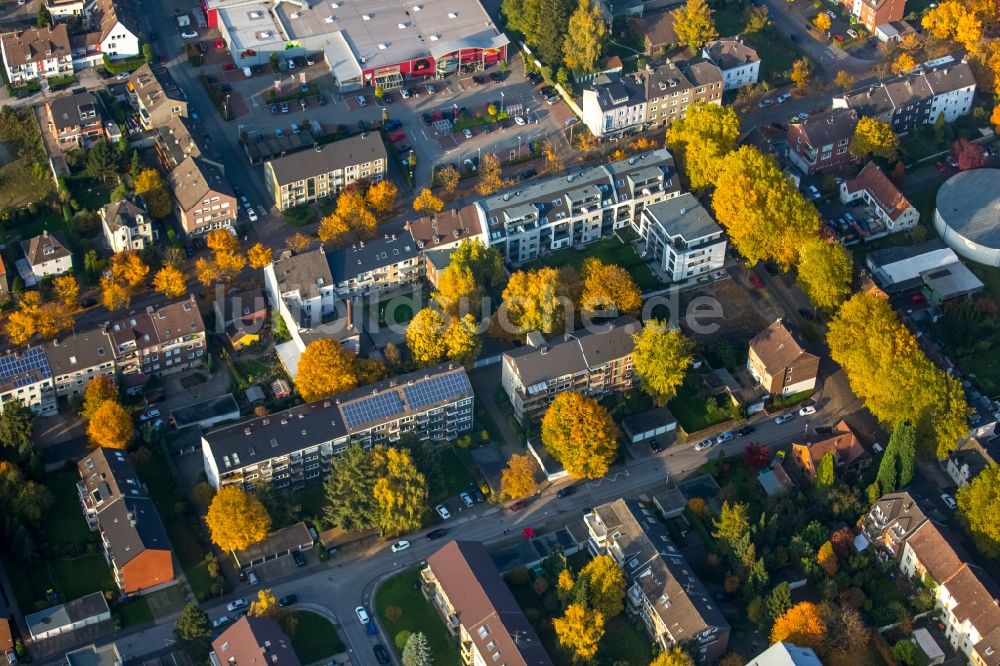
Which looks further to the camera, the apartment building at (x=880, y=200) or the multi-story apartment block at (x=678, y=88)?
the multi-story apartment block at (x=678, y=88)

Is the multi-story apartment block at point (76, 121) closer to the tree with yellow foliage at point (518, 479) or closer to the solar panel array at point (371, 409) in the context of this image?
the solar panel array at point (371, 409)

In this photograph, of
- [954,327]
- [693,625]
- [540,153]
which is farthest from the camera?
[540,153]

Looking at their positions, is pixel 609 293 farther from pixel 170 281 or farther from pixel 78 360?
pixel 78 360

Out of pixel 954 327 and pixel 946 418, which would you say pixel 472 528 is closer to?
pixel 946 418

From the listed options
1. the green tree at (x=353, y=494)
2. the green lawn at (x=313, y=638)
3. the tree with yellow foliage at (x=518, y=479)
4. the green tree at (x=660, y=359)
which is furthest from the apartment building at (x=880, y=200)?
the green lawn at (x=313, y=638)

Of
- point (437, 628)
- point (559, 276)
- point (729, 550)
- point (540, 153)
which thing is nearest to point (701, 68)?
point (540, 153)
